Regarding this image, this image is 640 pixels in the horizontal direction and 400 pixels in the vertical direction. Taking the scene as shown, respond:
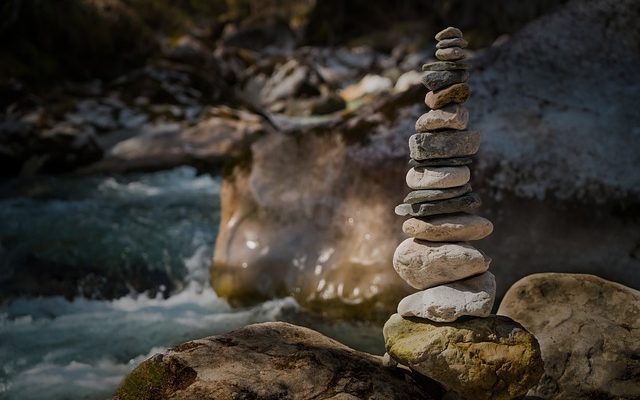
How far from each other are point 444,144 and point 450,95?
0.40 metres

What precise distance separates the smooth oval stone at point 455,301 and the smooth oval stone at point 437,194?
717 mm

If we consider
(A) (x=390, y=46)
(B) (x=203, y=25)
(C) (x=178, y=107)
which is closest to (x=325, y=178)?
(C) (x=178, y=107)

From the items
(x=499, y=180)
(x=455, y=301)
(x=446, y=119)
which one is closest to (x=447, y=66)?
(x=446, y=119)

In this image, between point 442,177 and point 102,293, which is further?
point 102,293

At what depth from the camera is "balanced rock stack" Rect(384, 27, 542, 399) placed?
389cm

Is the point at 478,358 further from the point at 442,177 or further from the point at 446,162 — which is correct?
the point at 446,162

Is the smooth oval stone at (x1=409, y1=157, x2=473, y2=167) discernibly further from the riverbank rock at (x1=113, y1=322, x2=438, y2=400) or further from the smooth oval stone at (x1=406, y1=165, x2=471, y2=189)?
the riverbank rock at (x1=113, y1=322, x2=438, y2=400)

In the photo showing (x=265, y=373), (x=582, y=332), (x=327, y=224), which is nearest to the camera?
(x=265, y=373)

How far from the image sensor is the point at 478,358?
12.6 feet

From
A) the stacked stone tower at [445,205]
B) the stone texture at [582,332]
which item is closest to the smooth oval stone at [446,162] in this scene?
the stacked stone tower at [445,205]

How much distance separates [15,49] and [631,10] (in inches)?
822

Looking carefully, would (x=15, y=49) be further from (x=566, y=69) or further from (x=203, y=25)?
(x=203, y=25)

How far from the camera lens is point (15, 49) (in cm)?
2008

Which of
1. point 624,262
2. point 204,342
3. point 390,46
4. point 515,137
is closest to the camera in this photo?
point 204,342
